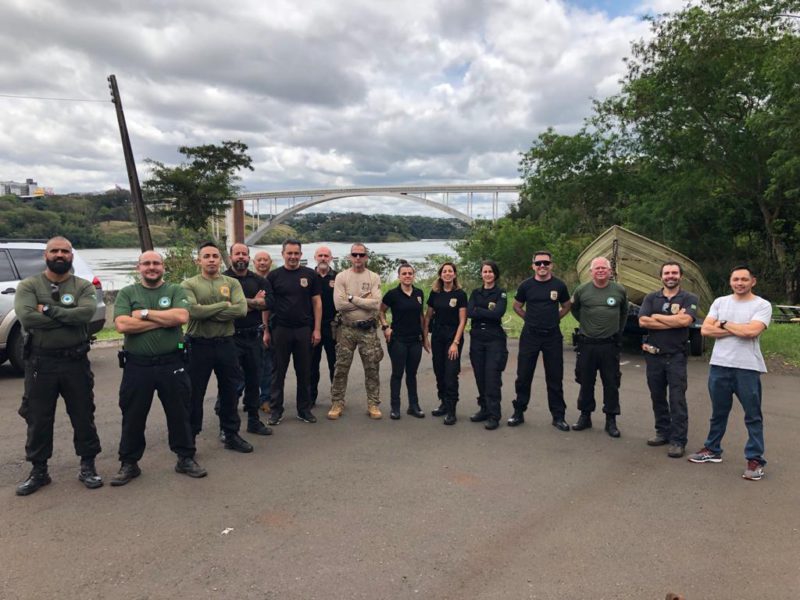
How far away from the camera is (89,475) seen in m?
4.00

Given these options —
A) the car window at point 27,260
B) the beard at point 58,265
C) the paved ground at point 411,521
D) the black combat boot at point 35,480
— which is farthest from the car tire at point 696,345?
the car window at point 27,260

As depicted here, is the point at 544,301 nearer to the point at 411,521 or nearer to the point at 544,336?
the point at 544,336

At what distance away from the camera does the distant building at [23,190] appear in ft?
151

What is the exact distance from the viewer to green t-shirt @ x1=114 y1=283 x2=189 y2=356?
13.2 ft

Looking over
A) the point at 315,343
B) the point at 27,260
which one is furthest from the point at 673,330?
the point at 27,260

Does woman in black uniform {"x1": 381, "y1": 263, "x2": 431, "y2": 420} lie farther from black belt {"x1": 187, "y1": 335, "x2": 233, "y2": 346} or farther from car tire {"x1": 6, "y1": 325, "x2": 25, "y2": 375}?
car tire {"x1": 6, "y1": 325, "x2": 25, "y2": 375}

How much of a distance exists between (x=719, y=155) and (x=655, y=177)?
2170 mm

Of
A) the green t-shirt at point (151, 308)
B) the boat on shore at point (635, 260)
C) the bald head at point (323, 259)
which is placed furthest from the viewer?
the boat on shore at point (635, 260)

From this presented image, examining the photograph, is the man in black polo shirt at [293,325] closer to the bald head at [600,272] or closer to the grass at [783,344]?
the bald head at [600,272]

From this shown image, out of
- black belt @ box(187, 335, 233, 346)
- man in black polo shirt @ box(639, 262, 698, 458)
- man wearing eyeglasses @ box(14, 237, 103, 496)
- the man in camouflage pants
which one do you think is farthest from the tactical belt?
man in black polo shirt @ box(639, 262, 698, 458)

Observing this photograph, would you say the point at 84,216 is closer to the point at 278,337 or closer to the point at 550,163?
the point at 550,163

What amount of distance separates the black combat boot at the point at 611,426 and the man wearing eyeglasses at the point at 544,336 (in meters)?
0.37

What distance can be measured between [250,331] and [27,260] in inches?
168

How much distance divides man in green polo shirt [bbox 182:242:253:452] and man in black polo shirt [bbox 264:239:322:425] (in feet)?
2.47
